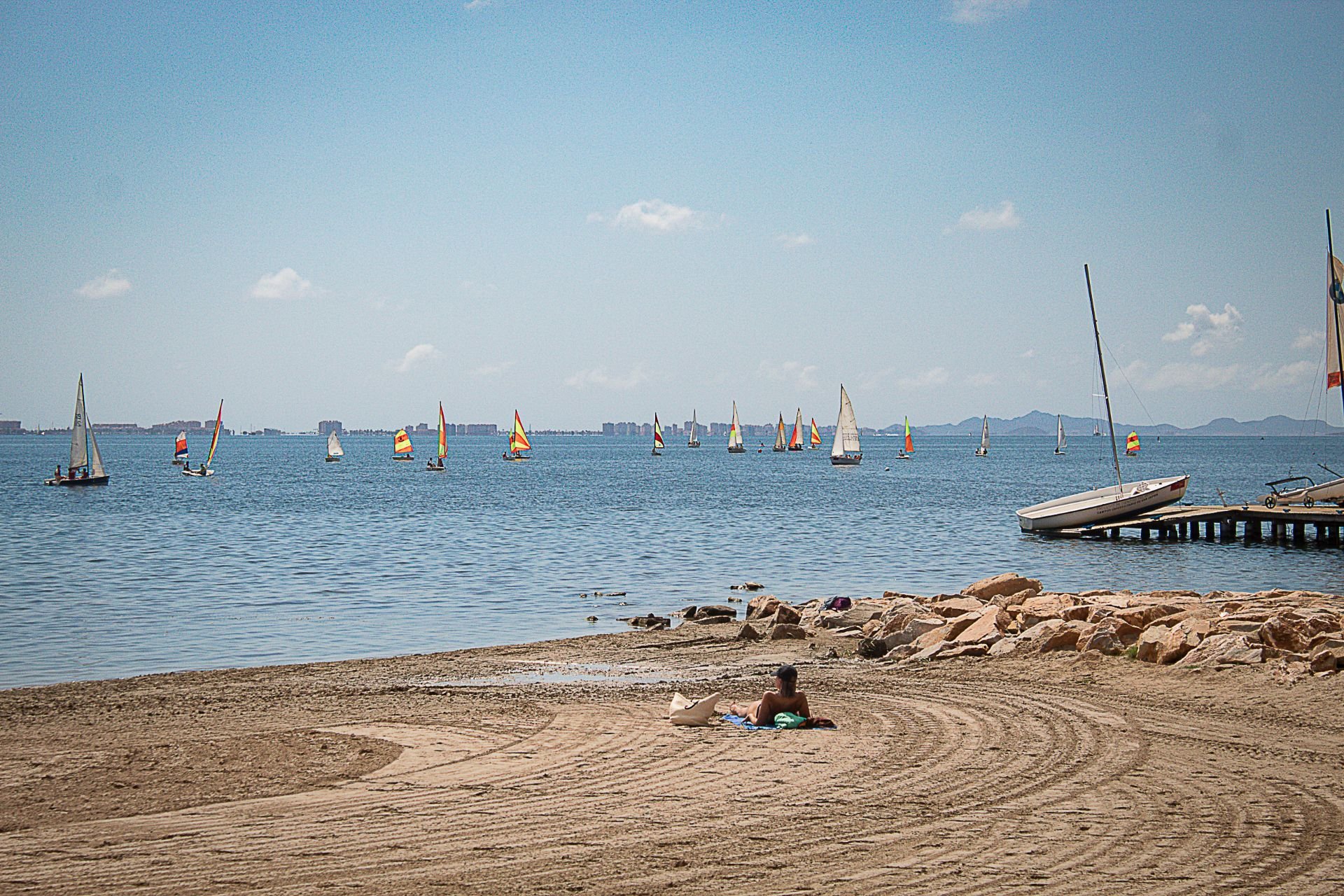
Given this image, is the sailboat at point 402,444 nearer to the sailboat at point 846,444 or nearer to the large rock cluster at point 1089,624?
the sailboat at point 846,444

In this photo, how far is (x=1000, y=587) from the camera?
21766mm

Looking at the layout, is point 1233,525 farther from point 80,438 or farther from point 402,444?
point 402,444

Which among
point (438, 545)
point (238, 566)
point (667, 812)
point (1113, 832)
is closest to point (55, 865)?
point (667, 812)

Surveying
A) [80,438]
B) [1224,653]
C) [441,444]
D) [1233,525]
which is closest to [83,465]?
[80,438]

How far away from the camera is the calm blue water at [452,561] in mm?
20766

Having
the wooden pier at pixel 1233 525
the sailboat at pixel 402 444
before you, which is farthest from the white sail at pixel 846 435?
the wooden pier at pixel 1233 525

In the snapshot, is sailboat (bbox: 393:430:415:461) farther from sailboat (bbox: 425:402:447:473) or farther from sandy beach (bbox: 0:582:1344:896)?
sandy beach (bbox: 0:582:1344:896)

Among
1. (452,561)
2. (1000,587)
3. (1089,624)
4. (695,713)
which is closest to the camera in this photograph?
(695,713)

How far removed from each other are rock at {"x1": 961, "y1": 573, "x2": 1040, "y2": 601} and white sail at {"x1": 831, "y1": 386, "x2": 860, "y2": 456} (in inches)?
3408

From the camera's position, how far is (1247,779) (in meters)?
9.38

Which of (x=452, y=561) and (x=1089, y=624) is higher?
(x=1089, y=624)

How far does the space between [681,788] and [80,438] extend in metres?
71.4

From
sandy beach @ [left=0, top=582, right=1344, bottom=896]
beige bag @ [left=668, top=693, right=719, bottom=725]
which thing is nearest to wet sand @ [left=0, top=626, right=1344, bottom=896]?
sandy beach @ [left=0, top=582, right=1344, bottom=896]

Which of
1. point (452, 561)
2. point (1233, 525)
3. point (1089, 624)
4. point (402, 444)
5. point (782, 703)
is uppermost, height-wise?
point (402, 444)
